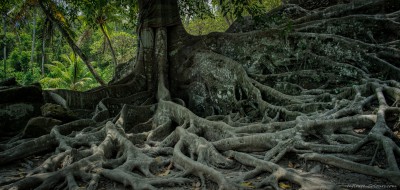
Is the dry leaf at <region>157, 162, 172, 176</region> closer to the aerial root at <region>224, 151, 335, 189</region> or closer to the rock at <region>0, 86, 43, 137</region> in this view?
the aerial root at <region>224, 151, 335, 189</region>

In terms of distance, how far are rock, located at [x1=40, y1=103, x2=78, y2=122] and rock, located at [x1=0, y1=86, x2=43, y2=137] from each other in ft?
1.01

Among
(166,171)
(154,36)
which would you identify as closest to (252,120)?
(166,171)

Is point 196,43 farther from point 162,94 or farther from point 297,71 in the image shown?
point 297,71

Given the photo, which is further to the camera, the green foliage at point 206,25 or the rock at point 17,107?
the green foliage at point 206,25

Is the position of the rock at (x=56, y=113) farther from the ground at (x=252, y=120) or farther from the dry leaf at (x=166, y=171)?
the dry leaf at (x=166, y=171)

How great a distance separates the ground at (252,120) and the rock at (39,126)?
12.2 inches

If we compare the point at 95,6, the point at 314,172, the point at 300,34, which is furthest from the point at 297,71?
the point at 95,6

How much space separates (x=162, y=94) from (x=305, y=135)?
3.60 metres

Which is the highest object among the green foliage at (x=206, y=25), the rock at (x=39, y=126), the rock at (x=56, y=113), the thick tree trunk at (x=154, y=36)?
the green foliage at (x=206, y=25)

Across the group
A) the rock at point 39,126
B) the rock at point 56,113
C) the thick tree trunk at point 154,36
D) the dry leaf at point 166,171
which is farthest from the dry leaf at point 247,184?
the thick tree trunk at point 154,36

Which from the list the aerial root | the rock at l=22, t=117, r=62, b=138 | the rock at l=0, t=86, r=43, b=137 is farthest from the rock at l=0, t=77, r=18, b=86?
the aerial root

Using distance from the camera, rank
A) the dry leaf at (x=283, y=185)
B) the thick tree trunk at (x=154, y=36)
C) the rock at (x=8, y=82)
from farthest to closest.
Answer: the thick tree trunk at (x=154, y=36) → the rock at (x=8, y=82) → the dry leaf at (x=283, y=185)

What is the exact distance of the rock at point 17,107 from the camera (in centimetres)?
556

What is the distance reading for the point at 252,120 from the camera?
18.6 ft
